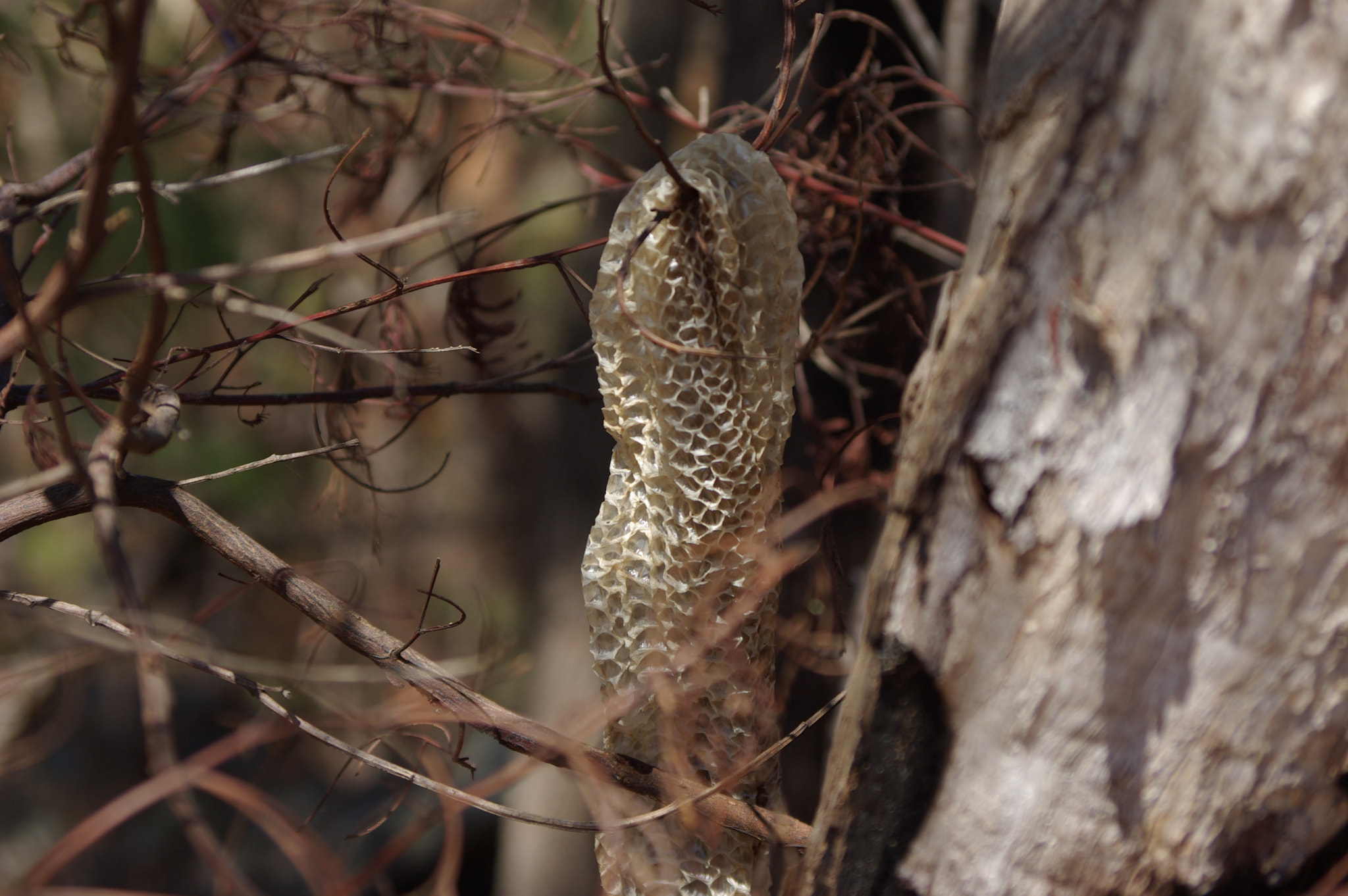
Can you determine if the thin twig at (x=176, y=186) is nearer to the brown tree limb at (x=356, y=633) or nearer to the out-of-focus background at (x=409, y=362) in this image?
the out-of-focus background at (x=409, y=362)

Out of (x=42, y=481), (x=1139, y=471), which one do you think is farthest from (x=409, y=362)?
(x=1139, y=471)

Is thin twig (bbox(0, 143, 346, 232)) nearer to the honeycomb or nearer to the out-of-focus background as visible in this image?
the out-of-focus background

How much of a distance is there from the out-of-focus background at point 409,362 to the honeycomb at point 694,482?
5 centimetres

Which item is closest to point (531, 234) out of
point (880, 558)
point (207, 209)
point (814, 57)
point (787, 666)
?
point (207, 209)

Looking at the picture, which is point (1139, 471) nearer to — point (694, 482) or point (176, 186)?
point (694, 482)

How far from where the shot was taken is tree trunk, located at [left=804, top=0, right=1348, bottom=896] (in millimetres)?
240

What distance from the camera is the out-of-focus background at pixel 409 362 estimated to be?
0.50 m

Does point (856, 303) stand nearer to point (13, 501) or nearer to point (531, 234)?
point (13, 501)

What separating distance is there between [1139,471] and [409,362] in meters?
0.47

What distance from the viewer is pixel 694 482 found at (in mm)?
390

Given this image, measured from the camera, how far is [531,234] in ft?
6.76

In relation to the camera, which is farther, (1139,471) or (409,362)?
(409,362)

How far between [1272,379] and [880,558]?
0.43ft

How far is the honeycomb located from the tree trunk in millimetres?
101
